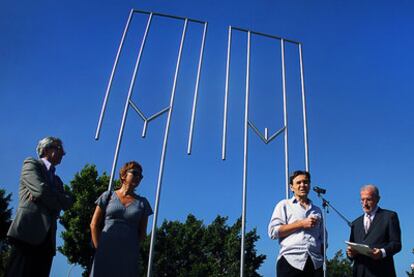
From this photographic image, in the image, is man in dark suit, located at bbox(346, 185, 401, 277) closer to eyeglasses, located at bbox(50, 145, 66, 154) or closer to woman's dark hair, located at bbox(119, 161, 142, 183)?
woman's dark hair, located at bbox(119, 161, 142, 183)

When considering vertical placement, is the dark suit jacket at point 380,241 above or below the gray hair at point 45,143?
below

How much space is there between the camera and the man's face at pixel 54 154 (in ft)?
11.4

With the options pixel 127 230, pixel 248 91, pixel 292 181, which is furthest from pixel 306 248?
pixel 248 91

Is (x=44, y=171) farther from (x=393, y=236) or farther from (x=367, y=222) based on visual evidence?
(x=393, y=236)

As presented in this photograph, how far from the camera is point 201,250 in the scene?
117 feet

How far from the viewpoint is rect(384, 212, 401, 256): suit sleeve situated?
Answer: 3.51 meters

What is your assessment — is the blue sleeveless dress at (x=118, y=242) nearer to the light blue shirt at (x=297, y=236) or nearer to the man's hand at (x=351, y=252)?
the light blue shirt at (x=297, y=236)

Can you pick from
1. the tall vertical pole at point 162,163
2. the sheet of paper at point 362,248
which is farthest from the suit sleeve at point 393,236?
the tall vertical pole at point 162,163

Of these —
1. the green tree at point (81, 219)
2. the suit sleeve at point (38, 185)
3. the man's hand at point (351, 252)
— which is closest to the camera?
the suit sleeve at point (38, 185)

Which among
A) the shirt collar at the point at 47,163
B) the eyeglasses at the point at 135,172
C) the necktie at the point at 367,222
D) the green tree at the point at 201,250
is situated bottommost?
the necktie at the point at 367,222

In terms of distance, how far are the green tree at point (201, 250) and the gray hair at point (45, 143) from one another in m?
30.1

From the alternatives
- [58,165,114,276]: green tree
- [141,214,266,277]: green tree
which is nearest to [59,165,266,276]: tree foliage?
[141,214,266,277]: green tree

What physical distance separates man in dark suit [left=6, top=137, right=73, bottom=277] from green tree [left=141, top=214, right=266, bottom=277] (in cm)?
3024

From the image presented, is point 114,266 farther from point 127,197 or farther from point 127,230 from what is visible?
point 127,197
